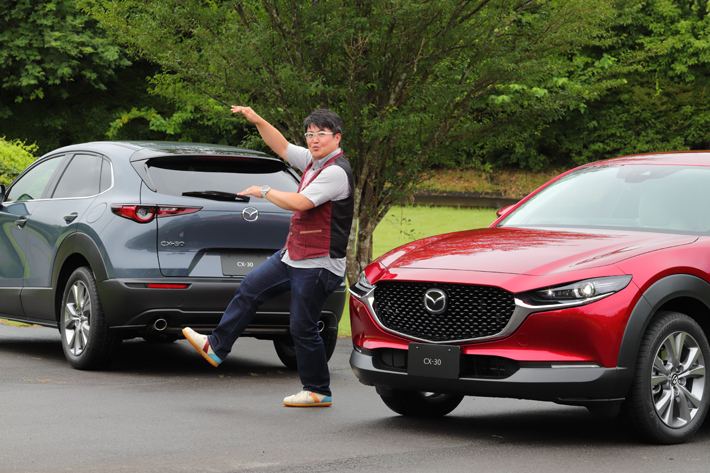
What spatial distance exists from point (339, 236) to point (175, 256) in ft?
4.93

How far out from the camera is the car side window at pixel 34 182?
Answer: 8570 mm

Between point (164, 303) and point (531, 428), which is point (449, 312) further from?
point (164, 303)

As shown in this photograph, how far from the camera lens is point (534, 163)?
41.6 m

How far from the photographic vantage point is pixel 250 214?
729 cm

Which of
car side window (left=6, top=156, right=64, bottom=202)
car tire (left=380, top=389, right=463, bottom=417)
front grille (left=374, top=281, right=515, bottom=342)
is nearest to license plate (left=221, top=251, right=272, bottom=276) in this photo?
car tire (left=380, top=389, right=463, bottom=417)

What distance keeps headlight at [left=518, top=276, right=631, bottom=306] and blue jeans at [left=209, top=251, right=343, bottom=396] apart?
157 cm

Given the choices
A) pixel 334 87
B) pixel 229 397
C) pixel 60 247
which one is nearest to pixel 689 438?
pixel 229 397

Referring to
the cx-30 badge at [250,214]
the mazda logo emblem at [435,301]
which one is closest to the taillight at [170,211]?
the cx-30 badge at [250,214]

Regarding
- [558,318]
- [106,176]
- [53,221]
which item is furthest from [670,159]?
[53,221]

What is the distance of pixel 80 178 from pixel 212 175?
1.29 meters

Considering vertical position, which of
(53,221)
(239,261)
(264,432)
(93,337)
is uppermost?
(53,221)

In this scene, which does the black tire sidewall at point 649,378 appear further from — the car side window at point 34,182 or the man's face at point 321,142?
the car side window at point 34,182

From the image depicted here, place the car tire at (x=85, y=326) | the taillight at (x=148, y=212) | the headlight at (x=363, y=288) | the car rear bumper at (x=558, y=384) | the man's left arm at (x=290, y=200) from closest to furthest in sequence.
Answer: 1. the car rear bumper at (x=558, y=384)
2. the headlight at (x=363, y=288)
3. the man's left arm at (x=290, y=200)
4. the taillight at (x=148, y=212)
5. the car tire at (x=85, y=326)

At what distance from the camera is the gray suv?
279 inches
